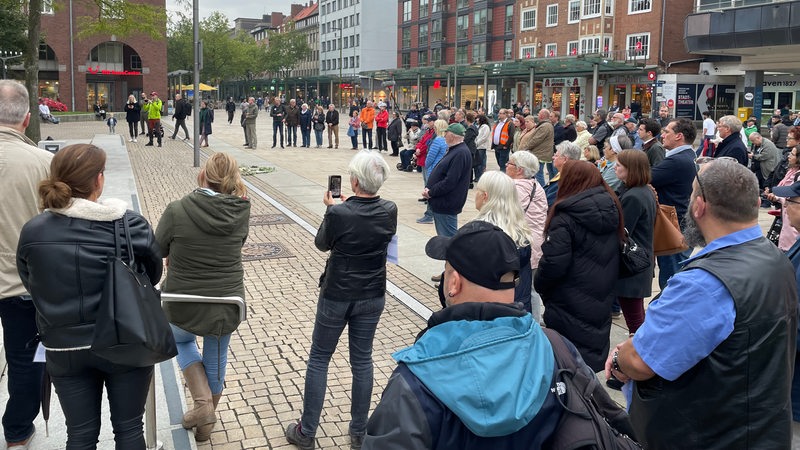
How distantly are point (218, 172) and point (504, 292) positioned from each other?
285cm

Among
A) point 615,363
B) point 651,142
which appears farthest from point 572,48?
point 615,363

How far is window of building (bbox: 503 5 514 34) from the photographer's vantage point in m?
66.9

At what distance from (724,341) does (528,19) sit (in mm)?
60386

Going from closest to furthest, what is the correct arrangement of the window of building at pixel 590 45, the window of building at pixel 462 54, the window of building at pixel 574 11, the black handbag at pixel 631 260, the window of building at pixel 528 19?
1. the black handbag at pixel 631 260
2. the window of building at pixel 590 45
3. the window of building at pixel 574 11
4. the window of building at pixel 528 19
5. the window of building at pixel 462 54

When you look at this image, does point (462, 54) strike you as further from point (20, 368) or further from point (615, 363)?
point (615, 363)

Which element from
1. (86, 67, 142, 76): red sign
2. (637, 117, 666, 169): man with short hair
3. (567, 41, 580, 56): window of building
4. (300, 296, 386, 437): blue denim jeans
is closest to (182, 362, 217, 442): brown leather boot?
(300, 296, 386, 437): blue denim jeans

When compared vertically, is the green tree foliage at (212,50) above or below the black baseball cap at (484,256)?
above

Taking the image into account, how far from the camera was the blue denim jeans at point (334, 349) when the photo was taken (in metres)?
4.55

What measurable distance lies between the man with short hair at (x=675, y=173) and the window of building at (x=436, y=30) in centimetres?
7393

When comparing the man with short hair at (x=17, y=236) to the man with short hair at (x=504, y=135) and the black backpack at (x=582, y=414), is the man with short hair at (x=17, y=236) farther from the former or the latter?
the man with short hair at (x=504, y=135)

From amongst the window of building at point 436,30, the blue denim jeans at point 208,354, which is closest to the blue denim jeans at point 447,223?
the blue denim jeans at point 208,354

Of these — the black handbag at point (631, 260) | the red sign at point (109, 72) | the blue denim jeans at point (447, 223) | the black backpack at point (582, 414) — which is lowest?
the blue denim jeans at point (447, 223)

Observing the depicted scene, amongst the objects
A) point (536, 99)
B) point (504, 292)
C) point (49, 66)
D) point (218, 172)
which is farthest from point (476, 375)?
point (49, 66)

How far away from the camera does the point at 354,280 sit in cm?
453
